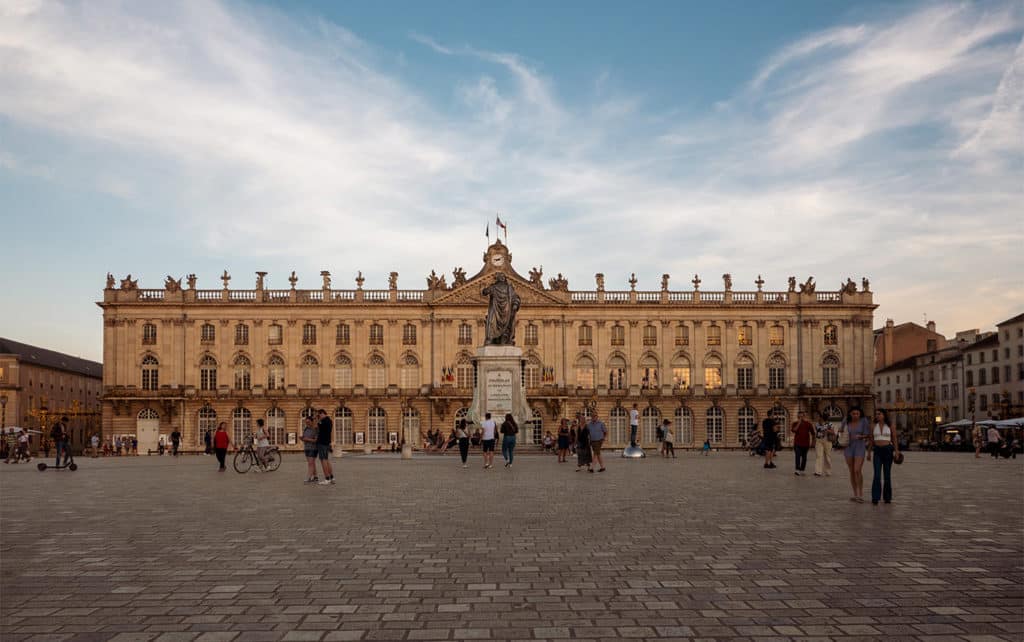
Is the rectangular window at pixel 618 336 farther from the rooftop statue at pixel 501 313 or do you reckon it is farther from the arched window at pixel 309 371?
the rooftop statue at pixel 501 313

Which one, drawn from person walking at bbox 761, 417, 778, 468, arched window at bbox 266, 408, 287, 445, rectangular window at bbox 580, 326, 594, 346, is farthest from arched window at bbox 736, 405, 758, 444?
person walking at bbox 761, 417, 778, 468

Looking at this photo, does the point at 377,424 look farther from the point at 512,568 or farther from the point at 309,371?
the point at 512,568

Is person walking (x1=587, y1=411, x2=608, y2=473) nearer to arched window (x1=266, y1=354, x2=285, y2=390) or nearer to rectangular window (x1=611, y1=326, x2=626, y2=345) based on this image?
rectangular window (x1=611, y1=326, x2=626, y2=345)

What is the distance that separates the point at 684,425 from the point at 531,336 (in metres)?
13.5

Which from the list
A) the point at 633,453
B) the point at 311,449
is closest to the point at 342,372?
the point at 633,453

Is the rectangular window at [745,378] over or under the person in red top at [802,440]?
over

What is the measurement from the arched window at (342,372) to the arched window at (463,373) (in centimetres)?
815

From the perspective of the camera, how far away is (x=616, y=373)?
75625 millimetres

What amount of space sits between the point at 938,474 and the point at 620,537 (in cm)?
1630

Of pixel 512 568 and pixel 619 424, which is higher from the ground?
pixel 512 568

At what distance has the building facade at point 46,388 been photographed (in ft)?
279

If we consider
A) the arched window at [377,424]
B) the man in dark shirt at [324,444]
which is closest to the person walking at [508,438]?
the man in dark shirt at [324,444]

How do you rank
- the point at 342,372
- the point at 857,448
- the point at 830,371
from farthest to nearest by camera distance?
the point at 830,371 < the point at 342,372 < the point at 857,448

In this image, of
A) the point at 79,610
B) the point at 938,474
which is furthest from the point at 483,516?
the point at 938,474
